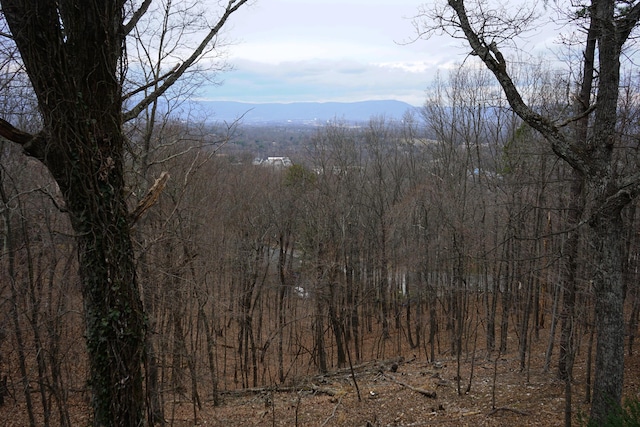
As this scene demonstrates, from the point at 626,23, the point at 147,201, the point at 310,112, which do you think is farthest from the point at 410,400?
the point at 310,112

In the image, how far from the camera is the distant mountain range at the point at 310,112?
938 cm

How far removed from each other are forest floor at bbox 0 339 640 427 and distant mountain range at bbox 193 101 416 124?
20.1 feet

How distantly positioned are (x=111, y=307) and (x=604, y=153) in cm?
542

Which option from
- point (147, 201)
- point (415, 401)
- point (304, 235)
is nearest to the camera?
point (147, 201)

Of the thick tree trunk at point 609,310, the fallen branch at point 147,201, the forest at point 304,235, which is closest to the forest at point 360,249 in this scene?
the forest at point 304,235

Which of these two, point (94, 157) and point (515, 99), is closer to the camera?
point (94, 157)

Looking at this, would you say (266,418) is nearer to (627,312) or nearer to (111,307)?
(111,307)

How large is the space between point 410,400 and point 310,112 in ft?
284

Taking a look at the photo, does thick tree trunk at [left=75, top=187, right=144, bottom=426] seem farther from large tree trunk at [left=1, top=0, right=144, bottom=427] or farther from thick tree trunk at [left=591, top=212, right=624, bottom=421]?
thick tree trunk at [left=591, top=212, right=624, bottom=421]

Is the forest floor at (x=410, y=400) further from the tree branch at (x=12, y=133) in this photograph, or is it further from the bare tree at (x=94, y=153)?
the tree branch at (x=12, y=133)

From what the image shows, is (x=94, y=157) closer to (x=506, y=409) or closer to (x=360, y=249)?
(x=506, y=409)

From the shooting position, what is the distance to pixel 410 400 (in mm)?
10477

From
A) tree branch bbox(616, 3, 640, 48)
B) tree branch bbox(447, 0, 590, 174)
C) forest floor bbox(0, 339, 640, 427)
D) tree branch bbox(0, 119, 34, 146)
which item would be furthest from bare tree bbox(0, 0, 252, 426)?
forest floor bbox(0, 339, 640, 427)

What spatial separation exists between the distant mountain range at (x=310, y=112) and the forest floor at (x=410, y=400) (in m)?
6.13
